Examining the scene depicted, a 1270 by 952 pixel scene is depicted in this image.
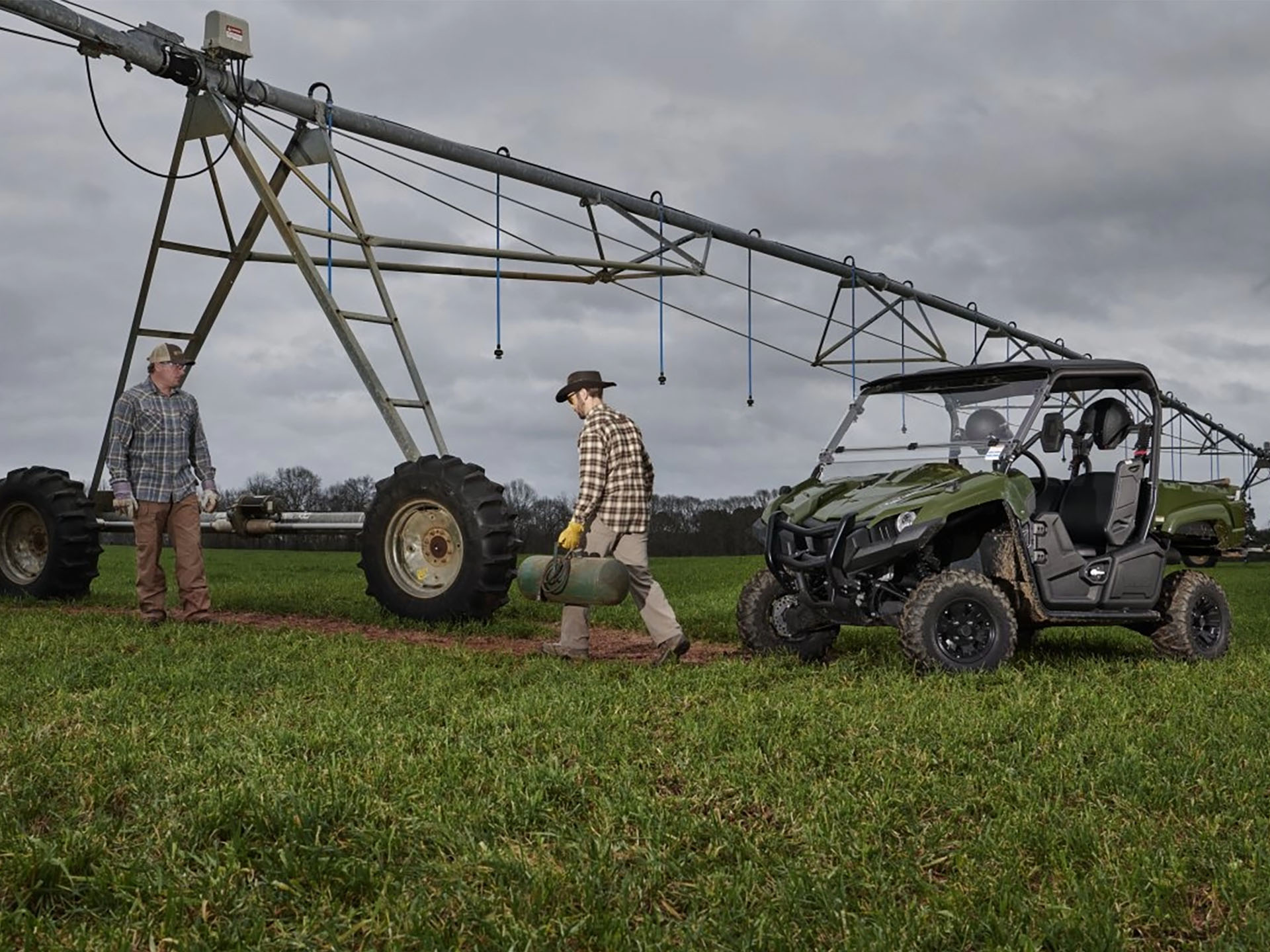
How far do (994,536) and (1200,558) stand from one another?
260 cm

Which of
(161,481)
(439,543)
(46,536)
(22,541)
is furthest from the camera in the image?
(22,541)

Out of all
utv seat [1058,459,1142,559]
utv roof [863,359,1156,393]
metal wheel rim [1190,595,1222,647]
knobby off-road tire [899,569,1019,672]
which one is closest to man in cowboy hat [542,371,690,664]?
knobby off-road tire [899,569,1019,672]

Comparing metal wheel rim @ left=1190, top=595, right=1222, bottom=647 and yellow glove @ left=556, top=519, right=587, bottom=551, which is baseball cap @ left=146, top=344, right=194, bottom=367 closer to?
yellow glove @ left=556, top=519, right=587, bottom=551

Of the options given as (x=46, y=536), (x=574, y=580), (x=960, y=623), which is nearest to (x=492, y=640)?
(x=574, y=580)

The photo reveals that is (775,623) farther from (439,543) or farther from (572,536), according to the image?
(439,543)

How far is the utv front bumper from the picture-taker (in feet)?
24.4

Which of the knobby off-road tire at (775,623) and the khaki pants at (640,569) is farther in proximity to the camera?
the knobby off-road tire at (775,623)

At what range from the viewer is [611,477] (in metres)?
8.34

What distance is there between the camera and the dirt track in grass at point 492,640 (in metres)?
8.88

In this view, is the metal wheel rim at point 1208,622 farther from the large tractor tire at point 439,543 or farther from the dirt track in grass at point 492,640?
the large tractor tire at point 439,543

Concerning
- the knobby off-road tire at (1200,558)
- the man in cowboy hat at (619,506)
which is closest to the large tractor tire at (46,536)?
the man in cowboy hat at (619,506)

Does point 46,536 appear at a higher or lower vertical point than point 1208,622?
higher

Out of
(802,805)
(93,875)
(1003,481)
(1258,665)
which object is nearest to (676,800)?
(802,805)

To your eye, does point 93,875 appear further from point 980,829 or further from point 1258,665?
point 1258,665
